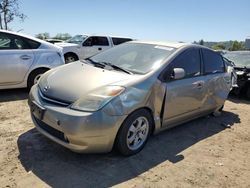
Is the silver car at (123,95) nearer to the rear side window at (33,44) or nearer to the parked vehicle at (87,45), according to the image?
the rear side window at (33,44)

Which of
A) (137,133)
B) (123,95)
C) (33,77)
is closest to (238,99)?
(137,133)

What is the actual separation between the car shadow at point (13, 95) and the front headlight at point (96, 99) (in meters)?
3.45

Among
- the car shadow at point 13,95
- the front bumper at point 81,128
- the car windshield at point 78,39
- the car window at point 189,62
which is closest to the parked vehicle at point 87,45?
the car windshield at point 78,39

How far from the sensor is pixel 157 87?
418 cm

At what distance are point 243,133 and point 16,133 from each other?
158 inches

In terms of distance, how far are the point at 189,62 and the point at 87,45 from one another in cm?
931

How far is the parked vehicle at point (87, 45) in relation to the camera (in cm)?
1320

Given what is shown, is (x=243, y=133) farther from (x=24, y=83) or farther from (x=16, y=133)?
(x=24, y=83)

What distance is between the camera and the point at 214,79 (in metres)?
5.62

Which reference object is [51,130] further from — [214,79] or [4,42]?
[4,42]

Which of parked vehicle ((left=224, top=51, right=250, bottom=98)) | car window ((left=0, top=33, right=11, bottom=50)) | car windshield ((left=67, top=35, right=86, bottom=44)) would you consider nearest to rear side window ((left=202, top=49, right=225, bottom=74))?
parked vehicle ((left=224, top=51, right=250, bottom=98))

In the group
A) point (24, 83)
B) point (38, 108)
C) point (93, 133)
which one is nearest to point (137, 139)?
point (93, 133)

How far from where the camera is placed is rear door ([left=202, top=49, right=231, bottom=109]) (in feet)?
18.0

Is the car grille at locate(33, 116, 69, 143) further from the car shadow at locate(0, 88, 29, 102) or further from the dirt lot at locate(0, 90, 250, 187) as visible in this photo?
the car shadow at locate(0, 88, 29, 102)
